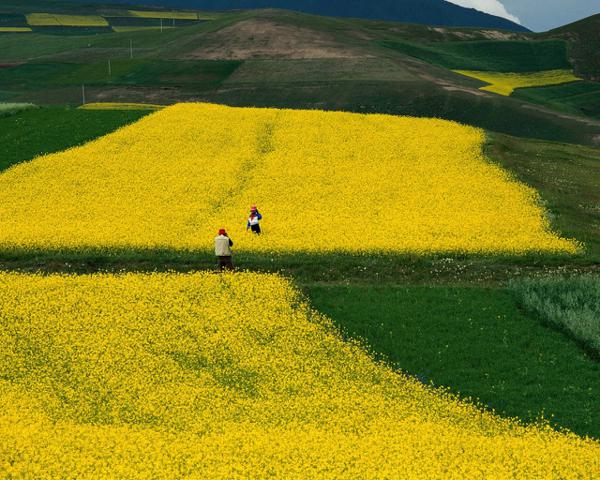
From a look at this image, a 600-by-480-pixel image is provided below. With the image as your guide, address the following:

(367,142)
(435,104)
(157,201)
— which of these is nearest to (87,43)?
(435,104)

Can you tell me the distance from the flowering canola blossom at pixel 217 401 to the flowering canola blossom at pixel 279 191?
242 inches

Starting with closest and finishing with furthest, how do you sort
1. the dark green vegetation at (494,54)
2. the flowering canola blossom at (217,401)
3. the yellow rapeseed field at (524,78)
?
the flowering canola blossom at (217,401)
the yellow rapeseed field at (524,78)
the dark green vegetation at (494,54)

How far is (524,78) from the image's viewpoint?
10556 cm

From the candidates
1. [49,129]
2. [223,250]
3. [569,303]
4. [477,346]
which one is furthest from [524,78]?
[477,346]

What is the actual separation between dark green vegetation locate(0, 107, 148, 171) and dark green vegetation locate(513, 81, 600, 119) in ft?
176

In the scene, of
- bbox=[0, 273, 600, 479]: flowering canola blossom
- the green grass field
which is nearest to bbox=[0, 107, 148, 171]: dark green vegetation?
the green grass field

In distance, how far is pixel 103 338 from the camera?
19594 millimetres

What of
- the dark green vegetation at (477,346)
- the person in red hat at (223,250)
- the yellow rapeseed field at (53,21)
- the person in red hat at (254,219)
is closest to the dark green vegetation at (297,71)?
the person in red hat at (254,219)

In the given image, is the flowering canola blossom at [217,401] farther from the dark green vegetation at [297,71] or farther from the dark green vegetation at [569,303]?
the dark green vegetation at [297,71]

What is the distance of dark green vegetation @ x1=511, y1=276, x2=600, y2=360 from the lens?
66.0ft

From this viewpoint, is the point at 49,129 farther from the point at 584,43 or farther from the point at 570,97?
the point at 584,43

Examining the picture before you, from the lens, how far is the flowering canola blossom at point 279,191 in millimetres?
28141

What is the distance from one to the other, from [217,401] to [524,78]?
99.8 meters

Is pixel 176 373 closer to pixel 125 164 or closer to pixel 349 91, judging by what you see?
pixel 125 164
